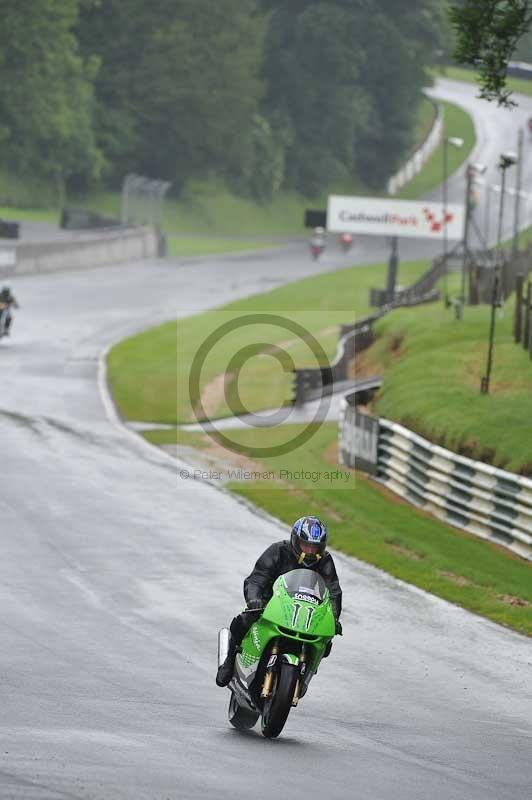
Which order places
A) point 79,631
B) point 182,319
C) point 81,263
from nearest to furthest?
point 79,631 < point 182,319 < point 81,263

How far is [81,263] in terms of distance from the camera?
71.8m

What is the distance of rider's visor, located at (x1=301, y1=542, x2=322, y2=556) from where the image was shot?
12.1 metres

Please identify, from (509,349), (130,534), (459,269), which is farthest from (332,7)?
(130,534)

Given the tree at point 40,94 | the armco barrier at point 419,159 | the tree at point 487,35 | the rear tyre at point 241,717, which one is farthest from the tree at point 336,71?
the rear tyre at point 241,717

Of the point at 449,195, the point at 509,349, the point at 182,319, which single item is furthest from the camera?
the point at 449,195

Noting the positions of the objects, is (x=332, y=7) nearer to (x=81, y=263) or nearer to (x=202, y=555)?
(x=81, y=263)

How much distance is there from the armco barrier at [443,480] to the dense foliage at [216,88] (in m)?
68.0

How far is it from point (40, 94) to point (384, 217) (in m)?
32.9

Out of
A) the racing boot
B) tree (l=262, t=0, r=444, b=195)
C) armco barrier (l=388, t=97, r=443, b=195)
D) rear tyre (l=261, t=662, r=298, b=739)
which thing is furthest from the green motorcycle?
armco barrier (l=388, t=97, r=443, b=195)

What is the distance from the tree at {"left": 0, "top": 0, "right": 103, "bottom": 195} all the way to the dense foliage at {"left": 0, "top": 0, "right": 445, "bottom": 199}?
0.31 ft

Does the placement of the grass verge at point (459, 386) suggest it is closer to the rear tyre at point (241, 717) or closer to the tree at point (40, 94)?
the rear tyre at point (241, 717)

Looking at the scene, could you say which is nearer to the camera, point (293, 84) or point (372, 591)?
point (372, 591)

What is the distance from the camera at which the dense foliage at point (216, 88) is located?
3772 inches

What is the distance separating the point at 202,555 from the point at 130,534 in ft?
5.04
